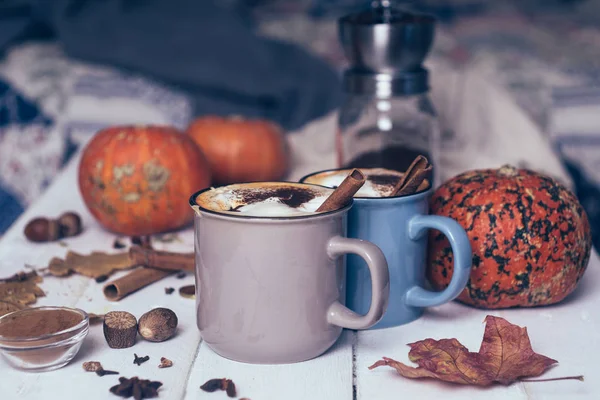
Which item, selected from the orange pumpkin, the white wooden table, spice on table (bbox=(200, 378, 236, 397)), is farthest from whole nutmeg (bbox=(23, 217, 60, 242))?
spice on table (bbox=(200, 378, 236, 397))

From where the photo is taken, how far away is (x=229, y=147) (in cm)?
137

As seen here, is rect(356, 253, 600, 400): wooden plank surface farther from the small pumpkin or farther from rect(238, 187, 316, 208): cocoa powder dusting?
rect(238, 187, 316, 208): cocoa powder dusting

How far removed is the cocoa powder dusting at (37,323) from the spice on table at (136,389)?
9 centimetres

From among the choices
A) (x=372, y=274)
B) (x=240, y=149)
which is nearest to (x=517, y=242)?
(x=372, y=274)

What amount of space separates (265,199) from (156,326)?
0.57 feet

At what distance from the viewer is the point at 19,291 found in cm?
86

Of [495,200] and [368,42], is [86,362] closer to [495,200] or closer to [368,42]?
[495,200]

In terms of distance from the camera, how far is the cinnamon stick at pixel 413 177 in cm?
75

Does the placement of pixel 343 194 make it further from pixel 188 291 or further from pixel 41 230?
pixel 41 230

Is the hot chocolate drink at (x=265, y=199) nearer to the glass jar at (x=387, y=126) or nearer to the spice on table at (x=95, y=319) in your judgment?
the spice on table at (x=95, y=319)

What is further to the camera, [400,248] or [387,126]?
[387,126]

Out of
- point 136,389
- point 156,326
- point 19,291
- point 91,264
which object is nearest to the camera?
point 136,389

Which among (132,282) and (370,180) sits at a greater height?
(370,180)

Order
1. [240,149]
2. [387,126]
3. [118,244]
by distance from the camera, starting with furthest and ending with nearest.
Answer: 1. [240,149]
2. [387,126]
3. [118,244]
